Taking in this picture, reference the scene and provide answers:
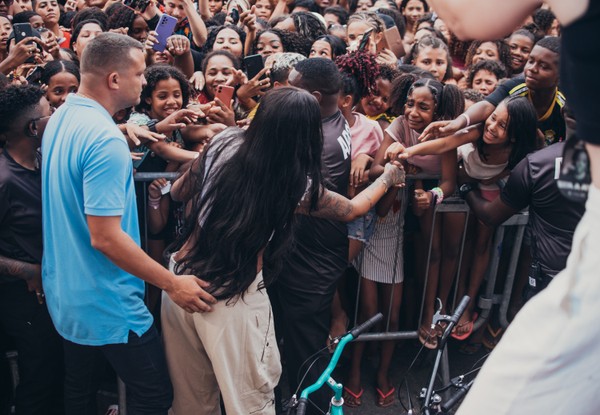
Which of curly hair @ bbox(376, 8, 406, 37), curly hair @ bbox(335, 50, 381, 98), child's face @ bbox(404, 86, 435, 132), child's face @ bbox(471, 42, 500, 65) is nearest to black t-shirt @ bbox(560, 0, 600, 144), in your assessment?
child's face @ bbox(404, 86, 435, 132)

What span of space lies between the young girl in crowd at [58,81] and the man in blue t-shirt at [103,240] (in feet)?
5.23

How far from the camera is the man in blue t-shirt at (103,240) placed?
277 cm

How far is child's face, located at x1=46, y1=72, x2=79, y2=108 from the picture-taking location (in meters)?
4.55

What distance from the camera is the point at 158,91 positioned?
14.9 ft

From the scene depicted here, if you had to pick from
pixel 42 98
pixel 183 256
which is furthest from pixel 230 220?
pixel 42 98

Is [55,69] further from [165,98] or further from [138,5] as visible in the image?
[138,5]

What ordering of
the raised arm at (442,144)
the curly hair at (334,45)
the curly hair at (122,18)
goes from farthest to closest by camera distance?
the curly hair at (122,18)
the curly hair at (334,45)
the raised arm at (442,144)

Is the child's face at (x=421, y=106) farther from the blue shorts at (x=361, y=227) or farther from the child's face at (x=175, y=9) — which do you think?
the child's face at (x=175, y=9)

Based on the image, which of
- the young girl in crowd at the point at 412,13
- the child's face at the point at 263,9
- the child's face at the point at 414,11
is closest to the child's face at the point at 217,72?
the child's face at the point at 263,9

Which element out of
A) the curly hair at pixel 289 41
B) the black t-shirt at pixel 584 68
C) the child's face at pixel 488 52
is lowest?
the child's face at pixel 488 52

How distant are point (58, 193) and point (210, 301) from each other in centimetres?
84

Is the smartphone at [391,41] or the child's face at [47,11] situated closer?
the smartphone at [391,41]

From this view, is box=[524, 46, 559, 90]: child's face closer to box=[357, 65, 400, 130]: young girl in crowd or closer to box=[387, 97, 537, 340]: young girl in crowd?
box=[387, 97, 537, 340]: young girl in crowd

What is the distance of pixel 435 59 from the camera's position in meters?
6.21
